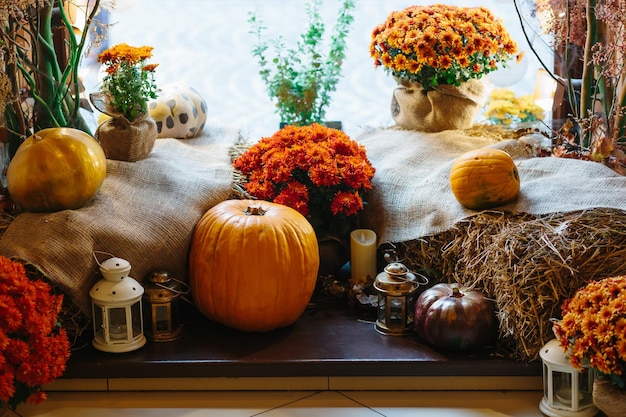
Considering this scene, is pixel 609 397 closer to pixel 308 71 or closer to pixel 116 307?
pixel 116 307

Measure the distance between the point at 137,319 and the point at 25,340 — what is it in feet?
1.63

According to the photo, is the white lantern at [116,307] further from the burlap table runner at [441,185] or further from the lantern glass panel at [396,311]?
the burlap table runner at [441,185]

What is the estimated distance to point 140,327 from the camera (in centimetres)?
264

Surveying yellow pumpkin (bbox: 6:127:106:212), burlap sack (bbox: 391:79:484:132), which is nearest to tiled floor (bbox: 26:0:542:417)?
burlap sack (bbox: 391:79:484:132)

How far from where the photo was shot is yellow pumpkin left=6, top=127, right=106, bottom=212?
2.56 meters

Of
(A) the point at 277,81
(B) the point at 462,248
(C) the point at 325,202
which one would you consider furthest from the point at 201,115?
(B) the point at 462,248

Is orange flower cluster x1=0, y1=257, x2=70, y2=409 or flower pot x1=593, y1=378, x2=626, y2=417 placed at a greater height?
orange flower cluster x1=0, y1=257, x2=70, y2=409

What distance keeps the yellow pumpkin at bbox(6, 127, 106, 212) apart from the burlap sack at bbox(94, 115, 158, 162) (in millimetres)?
289

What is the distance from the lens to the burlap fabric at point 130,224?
98.7 inches

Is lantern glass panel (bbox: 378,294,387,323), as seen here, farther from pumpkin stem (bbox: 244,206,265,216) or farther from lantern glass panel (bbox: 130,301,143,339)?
lantern glass panel (bbox: 130,301,143,339)

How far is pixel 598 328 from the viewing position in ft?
6.98

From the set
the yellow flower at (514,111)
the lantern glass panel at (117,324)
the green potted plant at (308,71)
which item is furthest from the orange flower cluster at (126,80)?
the yellow flower at (514,111)

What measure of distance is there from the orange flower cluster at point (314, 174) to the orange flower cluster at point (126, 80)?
499mm

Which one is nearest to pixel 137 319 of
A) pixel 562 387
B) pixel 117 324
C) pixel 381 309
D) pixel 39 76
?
pixel 117 324
